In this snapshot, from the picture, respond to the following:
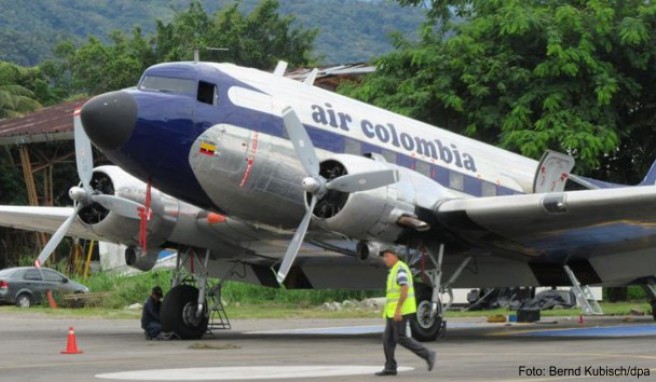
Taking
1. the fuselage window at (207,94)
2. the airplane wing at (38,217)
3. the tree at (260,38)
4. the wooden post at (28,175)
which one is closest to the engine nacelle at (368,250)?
the fuselage window at (207,94)

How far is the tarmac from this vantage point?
578 inches

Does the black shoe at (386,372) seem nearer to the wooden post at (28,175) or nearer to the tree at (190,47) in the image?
the wooden post at (28,175)

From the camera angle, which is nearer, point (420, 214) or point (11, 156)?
point (420, 214)

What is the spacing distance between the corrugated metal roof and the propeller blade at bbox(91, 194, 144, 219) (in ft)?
86.2

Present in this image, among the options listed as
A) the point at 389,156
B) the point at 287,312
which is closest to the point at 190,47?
the point at 287,312

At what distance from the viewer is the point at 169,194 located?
21.7 metres

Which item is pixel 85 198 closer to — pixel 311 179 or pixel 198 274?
pixel 198 274

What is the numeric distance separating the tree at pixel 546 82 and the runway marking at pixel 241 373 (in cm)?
2025

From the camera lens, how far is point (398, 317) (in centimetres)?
1496

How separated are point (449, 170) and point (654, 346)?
5.65 metres

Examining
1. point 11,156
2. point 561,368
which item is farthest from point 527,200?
point 11,156

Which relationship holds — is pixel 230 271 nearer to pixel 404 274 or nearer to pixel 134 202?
pixel 134 202

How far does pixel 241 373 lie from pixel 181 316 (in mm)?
8237

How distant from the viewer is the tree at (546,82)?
119 ft
